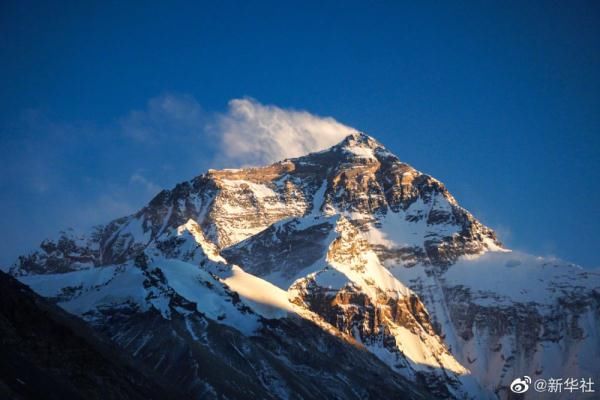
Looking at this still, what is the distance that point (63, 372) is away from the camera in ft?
394

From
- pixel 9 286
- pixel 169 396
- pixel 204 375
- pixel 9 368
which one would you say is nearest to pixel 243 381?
pixel 204 375

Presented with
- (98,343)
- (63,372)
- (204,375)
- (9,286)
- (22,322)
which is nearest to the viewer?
(63,372)

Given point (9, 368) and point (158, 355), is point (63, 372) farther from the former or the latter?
point (158, 355)

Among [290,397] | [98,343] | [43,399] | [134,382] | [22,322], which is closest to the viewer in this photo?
[43,399]

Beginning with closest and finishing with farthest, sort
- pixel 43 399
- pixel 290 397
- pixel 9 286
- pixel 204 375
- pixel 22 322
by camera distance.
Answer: pixel 43 399
pixel 22 322
pixel 9 286
pixel 204 375
pixel 290 397

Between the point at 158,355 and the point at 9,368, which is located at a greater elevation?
the point at 158,355

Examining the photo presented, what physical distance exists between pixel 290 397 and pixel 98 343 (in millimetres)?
54658

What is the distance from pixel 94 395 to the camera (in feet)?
400

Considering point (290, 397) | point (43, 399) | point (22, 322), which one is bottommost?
point (43, 399)

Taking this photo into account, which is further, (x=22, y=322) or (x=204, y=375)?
(x=204, y=375)

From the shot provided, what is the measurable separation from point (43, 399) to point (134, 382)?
41648mm

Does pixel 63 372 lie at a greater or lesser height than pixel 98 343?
lesser

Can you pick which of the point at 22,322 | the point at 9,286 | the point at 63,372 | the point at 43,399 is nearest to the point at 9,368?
the point at 43,399

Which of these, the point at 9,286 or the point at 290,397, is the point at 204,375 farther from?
the point at 9,286
